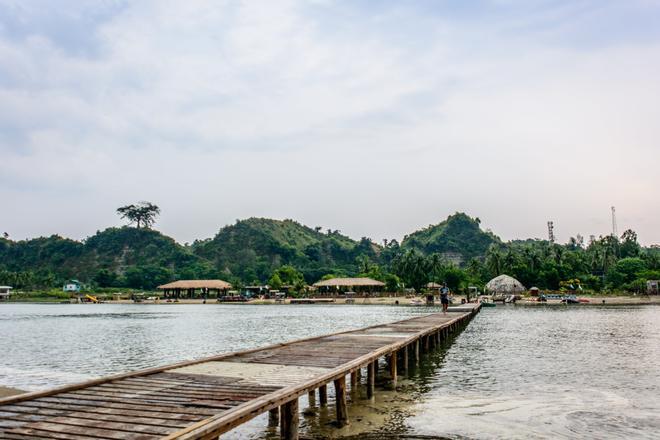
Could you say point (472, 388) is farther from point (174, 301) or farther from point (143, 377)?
point (174, 301)

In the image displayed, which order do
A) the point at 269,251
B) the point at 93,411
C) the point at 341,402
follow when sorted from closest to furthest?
the point at 93,411 → the point at 341,402 → the point at 269,251

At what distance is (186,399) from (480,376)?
11465 millimetres

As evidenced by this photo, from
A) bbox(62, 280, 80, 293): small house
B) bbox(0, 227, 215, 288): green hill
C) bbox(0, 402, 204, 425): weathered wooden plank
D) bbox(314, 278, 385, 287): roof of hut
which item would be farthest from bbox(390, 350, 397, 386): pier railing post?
bbox(0, 227, 215, 288): green hill

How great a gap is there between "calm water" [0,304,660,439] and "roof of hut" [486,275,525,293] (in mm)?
42209

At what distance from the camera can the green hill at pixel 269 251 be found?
457 ft

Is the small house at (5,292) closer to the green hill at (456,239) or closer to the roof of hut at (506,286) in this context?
the roof of hut at (506,286)

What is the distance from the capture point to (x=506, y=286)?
255 feet

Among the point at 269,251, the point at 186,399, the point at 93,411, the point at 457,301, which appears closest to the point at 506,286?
the point at 457,301

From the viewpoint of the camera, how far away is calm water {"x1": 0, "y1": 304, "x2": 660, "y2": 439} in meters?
11.0

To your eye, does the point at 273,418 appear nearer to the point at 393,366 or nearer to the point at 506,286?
the point at 393,366

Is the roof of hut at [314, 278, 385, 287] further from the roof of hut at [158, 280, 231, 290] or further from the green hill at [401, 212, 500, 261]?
the green hill at [401, 212, 500, 261]

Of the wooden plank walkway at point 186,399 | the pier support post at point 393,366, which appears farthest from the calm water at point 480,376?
the wooden plank walkway at point 186,399

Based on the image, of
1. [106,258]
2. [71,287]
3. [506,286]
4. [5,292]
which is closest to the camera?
[506,286]

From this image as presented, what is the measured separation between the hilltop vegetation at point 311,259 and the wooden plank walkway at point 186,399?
78.5 metres
